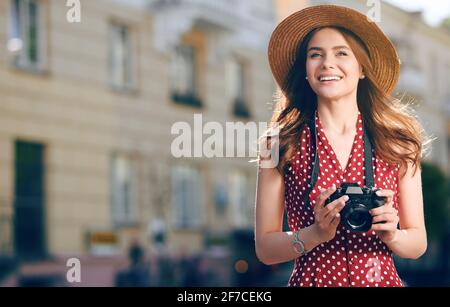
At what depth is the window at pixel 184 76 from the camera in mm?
18125

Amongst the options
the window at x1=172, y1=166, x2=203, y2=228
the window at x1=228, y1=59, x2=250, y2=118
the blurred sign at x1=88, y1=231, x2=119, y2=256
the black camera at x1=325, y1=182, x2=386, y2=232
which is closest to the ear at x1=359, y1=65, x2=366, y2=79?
the black camera at x1=325, y1=182, x2=386, y2=232

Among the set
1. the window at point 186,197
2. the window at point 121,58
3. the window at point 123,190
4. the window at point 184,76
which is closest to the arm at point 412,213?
the window at point 123,190

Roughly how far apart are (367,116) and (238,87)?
57.0 feet

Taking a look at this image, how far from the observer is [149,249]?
16719 millimetres

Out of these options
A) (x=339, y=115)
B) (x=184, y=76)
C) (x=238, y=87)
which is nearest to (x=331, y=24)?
(x=339, y=115)

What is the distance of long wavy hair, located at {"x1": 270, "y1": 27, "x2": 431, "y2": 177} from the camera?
224 centimetres

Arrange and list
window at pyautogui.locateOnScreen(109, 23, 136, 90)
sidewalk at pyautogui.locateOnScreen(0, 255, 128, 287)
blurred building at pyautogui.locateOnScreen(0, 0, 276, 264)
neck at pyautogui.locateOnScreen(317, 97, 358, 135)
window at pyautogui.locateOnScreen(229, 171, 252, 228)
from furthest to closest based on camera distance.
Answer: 1. window at pyautogui.locateOnScreen(229, 171, 252, 228)
2. window at pyautogui.locateOnScreen(109, 23, 136, 90)
3. blurred building at pyautogui.locateOnScreen(0, 0, 276, 264)
4. sidewalk at pyautogui.locateOnScreen(0, 255, 128, 287)
5. neck at pyautogui.locateOnScreen(317, 97, 358, 135)

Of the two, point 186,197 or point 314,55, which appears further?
point 186,197

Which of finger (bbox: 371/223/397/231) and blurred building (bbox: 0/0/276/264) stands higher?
blurred building (bbox: 0/0/276/264)

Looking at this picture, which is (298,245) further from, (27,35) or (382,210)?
(27,35)

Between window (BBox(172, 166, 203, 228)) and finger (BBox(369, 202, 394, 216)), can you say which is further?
window (BBox(172, 166, 203, 228))

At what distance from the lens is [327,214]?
2.08m

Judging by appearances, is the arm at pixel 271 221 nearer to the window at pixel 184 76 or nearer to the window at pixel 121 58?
the window at pixel 121 58

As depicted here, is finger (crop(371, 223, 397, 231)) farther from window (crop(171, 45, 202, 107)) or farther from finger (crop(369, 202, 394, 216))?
window (crop(171, 45, 202, 107))
